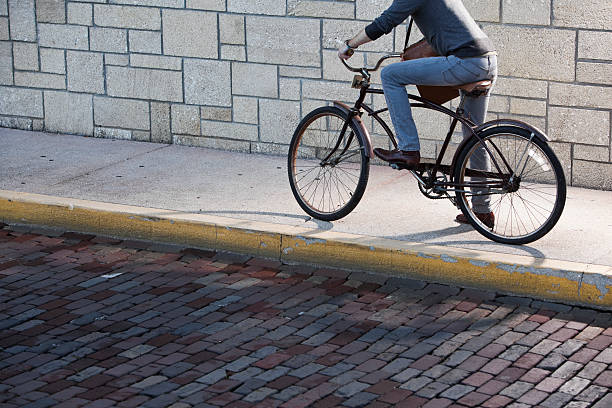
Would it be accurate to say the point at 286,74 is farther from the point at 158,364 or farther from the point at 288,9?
the point at 158,364

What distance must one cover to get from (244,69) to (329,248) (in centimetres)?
293

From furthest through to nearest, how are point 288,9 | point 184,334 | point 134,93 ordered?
1. point 134,93
2. point 288,9
3. point 184,334

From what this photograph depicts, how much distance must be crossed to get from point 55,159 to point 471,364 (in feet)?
16.3

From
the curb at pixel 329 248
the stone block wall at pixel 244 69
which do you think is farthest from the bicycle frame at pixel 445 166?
the stone block wall at pixel 244 69

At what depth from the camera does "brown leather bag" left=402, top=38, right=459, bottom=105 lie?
667cm

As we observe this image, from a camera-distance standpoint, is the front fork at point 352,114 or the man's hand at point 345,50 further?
the front fork at point 352,114

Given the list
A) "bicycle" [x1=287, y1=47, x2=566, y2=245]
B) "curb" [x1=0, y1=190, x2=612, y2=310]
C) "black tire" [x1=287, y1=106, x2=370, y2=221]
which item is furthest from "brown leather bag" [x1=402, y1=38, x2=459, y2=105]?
"curb" [x1=0, y1=190, x2=612, y2=310]

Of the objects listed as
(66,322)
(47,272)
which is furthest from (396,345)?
(47,272)

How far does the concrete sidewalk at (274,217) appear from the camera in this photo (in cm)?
611

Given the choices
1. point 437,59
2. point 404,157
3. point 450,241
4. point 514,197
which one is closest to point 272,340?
point 450,241

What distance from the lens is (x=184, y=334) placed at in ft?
18.1

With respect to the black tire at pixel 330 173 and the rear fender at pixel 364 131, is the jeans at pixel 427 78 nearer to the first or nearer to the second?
the rear fender at pixel 364 131

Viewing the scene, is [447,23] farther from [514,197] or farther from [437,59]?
[514,197]

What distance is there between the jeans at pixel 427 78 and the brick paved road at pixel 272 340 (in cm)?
92
